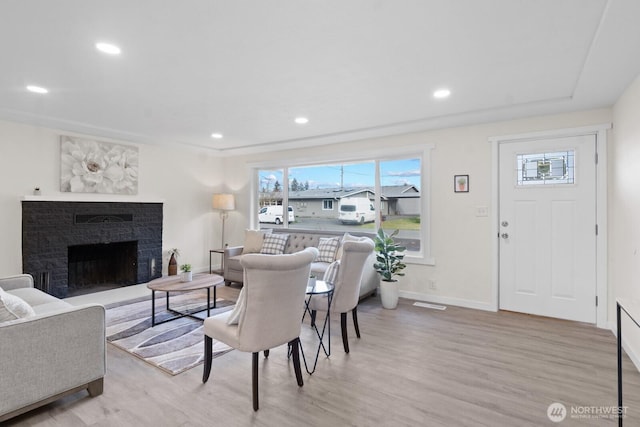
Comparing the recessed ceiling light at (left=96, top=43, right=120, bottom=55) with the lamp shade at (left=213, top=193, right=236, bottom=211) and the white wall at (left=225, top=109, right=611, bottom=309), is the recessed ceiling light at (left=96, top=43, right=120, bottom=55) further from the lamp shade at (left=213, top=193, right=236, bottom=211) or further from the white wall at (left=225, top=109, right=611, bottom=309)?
the lamp shade at (left=213, top=193, right=236, bottom=211)

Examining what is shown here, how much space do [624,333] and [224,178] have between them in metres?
6.23

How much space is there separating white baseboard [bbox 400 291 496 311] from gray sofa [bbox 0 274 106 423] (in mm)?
3532

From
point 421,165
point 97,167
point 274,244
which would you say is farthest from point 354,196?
point 97,167

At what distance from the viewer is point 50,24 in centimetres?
202

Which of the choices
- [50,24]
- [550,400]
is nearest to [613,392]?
[550,400]

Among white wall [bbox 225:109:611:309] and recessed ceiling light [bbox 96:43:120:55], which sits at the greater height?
recessed ceiling light [bbox 96:43:120:55]

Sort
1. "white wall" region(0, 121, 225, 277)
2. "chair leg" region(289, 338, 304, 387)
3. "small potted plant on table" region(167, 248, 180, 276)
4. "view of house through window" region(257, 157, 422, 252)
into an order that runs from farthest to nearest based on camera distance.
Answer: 1. "small potted plant on table" region(167, 248, 180, 276)
2. "view of house through window" region(257, 157, 422, 252)
3. "white wall" region(0, 121, 225, 277)
4. "chair leg" region(289, 338, 304, 387)

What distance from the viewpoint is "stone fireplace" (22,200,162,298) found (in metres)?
4.24

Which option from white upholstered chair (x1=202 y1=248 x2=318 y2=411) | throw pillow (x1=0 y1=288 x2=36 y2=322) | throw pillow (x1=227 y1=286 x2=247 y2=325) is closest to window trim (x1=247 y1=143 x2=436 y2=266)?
white upholstered chair (x1=202 y1=248 x2=318 y2=411)

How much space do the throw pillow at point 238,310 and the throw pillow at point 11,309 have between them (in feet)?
3.87

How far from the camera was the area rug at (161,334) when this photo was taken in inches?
105

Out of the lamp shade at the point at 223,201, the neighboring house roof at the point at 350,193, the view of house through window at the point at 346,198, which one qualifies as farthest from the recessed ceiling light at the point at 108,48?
the lamp shade at the point at 223,201

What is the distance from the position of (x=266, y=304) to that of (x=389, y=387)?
3.50 feet

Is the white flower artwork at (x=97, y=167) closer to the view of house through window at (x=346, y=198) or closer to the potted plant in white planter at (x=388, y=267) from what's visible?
the view of house through window at (x=346, y=198)
